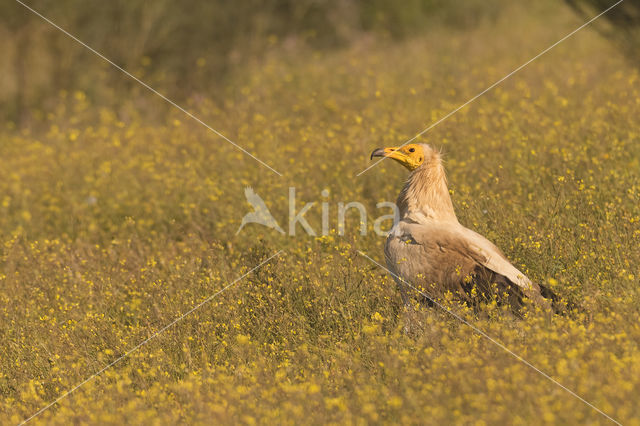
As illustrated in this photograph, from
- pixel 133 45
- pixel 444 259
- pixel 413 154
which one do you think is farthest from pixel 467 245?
pixel 133 45

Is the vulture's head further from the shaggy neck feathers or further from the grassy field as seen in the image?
the grassy field

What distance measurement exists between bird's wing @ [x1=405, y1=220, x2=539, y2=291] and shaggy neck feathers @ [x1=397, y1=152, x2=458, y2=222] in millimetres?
144

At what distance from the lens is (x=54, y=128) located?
10.0 m

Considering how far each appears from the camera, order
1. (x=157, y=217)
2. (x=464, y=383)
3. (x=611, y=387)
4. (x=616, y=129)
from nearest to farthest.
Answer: (x=611, y=387), (x=464, y=383), (x=616, y=129), (x=157, y=217)

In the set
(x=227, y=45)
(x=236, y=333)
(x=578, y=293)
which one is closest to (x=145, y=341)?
(x=236, y=333)

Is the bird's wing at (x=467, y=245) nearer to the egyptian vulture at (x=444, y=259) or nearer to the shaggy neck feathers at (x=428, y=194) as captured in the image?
the egyptian vulture at (x=444, y=259)

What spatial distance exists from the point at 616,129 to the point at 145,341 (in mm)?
4859

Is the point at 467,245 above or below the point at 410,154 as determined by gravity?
below

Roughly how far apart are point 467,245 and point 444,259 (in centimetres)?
17

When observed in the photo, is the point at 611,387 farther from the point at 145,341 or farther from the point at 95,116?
the point at 95,116

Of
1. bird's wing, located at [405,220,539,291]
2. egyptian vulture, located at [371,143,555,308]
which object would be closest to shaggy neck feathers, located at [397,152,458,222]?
egyptian vulture, located at [371,143,555,308]

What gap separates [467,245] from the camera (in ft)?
14.1

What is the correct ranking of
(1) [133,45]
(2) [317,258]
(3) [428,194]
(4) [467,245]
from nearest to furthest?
(4) [467,245]
(3) [428,194]
(2) [317,258]
(1) [133,45]

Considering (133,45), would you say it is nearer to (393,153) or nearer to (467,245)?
(393,153)
